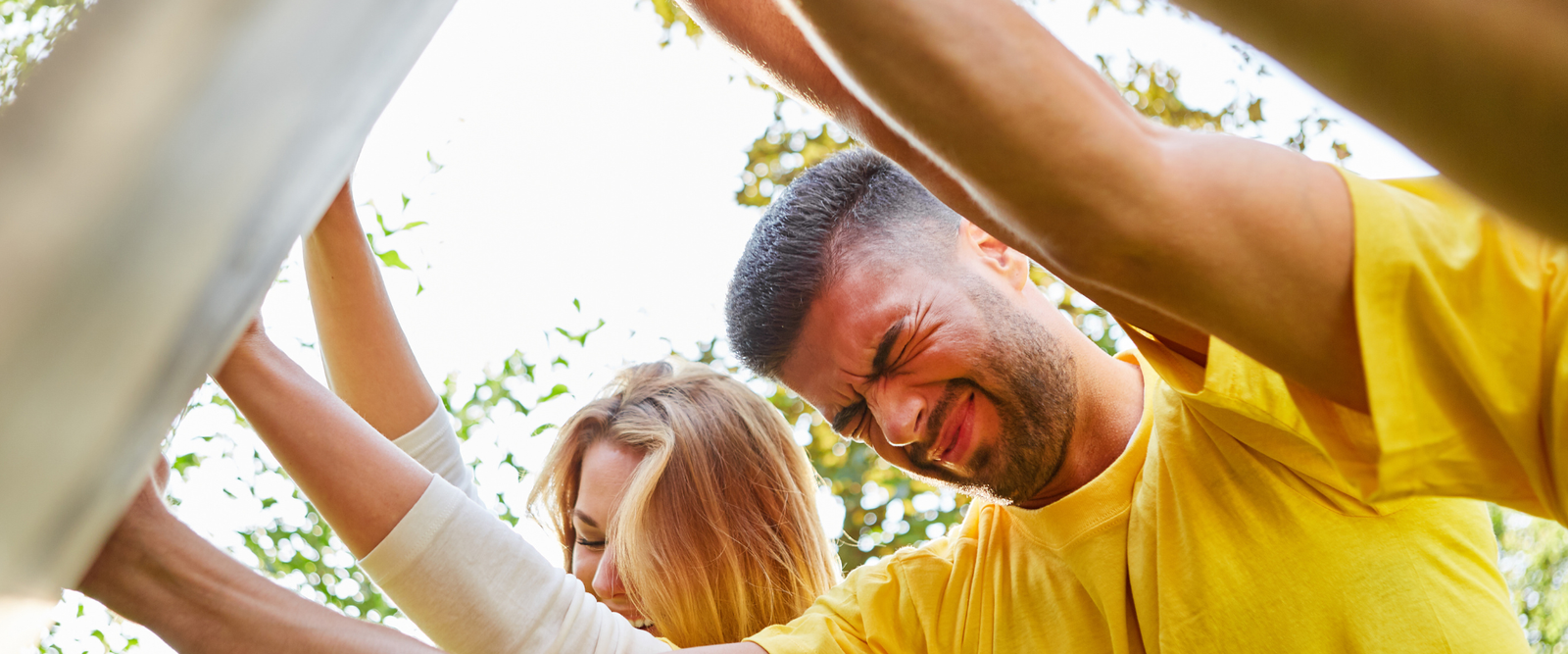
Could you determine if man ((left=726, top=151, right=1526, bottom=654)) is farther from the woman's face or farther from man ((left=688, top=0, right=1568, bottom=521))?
the woman's face

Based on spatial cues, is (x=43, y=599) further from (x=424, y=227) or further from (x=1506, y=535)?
(x=1506, y=535)

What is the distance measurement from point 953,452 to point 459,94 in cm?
176

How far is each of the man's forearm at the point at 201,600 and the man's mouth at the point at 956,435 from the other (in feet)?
3.15

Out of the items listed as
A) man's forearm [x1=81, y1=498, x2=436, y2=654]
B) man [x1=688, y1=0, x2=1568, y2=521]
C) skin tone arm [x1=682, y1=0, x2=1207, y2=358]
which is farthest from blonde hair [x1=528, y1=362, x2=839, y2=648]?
man [x1=688, y1=0, x2=1568, y2=521]

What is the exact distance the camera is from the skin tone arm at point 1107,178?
0.61m

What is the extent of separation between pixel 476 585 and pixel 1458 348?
124 cm

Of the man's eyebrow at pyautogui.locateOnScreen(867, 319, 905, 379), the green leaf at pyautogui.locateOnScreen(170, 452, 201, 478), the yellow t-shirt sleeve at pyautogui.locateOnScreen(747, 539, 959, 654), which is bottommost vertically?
the green leaf at pyautogui.locateOnScreen(170, 452, 201, 478)

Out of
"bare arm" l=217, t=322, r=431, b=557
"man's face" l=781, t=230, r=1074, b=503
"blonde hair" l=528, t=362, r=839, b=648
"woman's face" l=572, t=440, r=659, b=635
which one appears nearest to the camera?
"bare arm" l=217, t=322, r=431, b=557

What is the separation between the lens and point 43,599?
0.35m

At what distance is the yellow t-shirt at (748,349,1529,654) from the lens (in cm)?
122

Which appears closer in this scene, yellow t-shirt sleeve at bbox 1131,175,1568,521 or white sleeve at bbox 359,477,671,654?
yellow t-shirt sleeve at bbox 1131,175,1568,521

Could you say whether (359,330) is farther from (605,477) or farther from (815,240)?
(815,240)

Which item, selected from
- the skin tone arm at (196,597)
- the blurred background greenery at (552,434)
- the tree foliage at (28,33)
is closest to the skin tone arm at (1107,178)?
the tree foliage at (28,33)

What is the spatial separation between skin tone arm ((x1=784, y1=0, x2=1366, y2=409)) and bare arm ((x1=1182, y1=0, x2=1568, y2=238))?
0.90 ft
